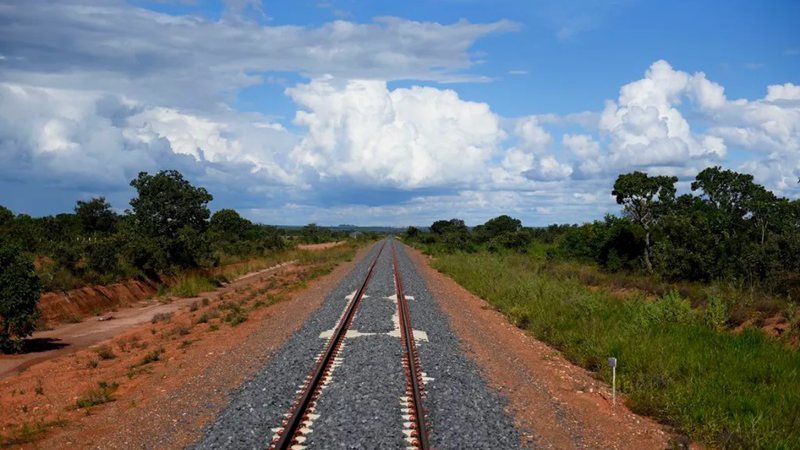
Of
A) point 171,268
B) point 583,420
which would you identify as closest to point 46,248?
point 171,268

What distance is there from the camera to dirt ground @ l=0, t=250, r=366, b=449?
8.28m

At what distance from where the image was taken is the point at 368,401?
8906 millimetres

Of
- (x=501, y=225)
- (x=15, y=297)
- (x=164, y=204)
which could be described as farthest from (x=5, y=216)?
(x=501, y=225)

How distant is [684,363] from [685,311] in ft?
16.2

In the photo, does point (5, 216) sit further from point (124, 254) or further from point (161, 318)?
point (161, 318)

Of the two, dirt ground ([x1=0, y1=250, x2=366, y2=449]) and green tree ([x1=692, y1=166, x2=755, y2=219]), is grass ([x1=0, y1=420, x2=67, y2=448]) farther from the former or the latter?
green tree ([x1=692, y1=166, x2=755, y2=219])

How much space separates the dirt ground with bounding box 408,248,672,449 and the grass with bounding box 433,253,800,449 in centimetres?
42

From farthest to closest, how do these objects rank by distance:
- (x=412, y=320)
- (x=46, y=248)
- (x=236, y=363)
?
(x=46, y=248), (x=412, y=320), (x=236, y=363)

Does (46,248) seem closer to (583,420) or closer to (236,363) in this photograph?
(236,363)

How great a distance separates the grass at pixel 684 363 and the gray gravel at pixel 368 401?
8.29 feet

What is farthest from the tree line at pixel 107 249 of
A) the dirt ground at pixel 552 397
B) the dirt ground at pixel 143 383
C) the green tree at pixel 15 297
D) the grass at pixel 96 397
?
the dirt ground at pixel 552 397

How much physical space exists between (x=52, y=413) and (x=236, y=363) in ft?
10.9

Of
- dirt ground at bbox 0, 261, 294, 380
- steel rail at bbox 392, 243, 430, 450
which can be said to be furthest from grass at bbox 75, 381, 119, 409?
steel rail at bbox 392, 243, 430, 450

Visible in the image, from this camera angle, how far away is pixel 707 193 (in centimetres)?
4681
